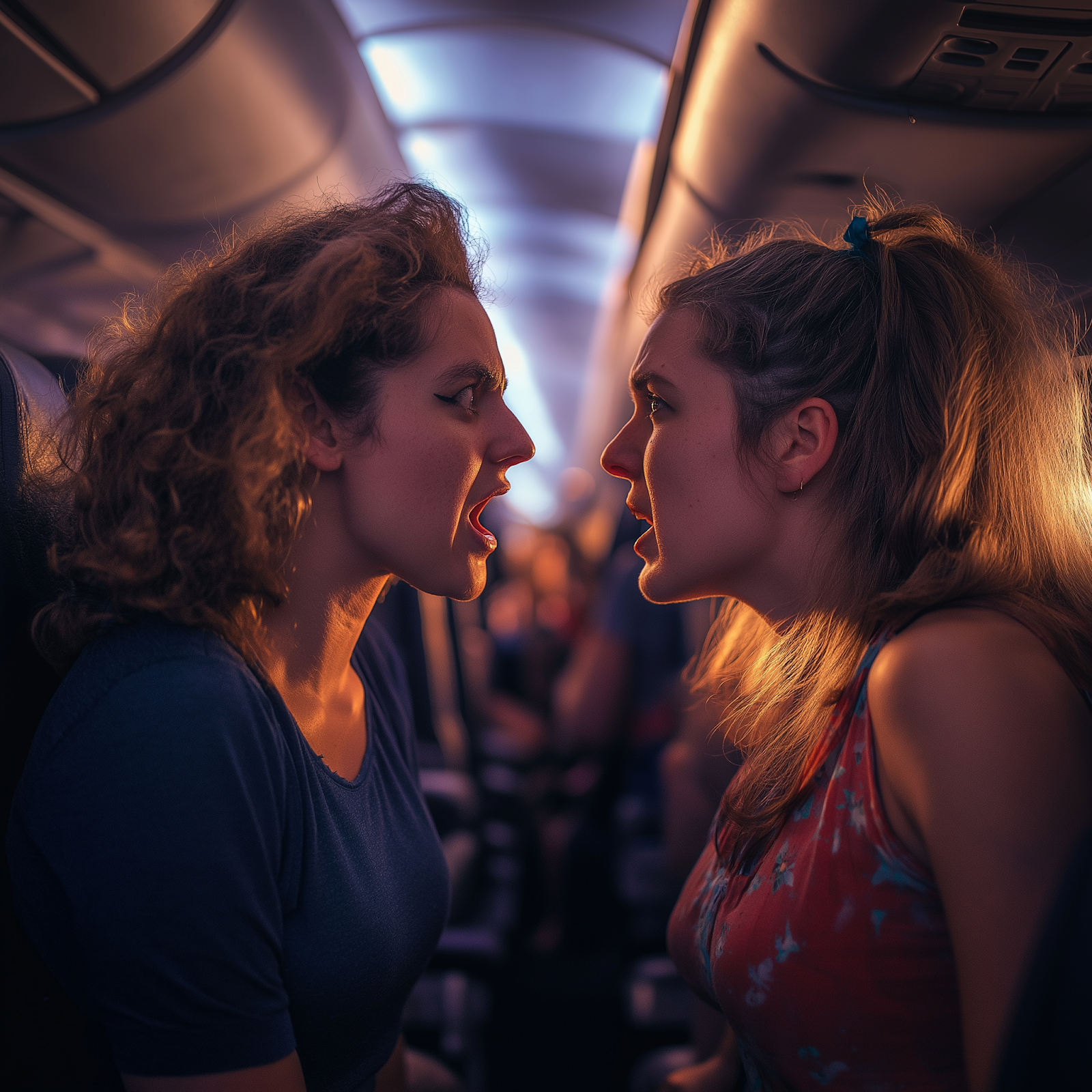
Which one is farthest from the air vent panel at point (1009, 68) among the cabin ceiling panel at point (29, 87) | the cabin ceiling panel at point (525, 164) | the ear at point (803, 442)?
the cabin ceiling panel at point (525, 164)

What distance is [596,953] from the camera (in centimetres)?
352

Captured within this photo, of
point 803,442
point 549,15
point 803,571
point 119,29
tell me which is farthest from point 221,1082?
point 549,15

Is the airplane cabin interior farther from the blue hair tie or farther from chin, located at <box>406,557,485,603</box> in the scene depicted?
chin, located at <box>406,557,485,603</box>

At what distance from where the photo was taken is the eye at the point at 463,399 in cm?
121

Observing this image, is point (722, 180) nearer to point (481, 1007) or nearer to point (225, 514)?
point (225, 514)

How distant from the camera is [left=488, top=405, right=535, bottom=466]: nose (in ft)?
4.25

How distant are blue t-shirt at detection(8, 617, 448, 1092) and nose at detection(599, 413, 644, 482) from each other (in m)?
0.73

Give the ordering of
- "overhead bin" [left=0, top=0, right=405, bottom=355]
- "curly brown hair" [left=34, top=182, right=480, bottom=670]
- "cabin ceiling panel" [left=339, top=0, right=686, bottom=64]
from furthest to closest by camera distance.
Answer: "cabin ceiling panel" [left=339, top=0, right=686, bottom=64] < "overhead bin" [left=0, top=0, right=405, bottom=355] < "curly brown hair" [left=34, top=182, right=480, bottom=670]

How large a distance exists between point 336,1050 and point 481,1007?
4.75 ft

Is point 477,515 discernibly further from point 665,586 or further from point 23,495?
point 23,495

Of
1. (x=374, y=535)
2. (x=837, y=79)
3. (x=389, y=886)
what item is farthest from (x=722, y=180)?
(x=389, y=886)

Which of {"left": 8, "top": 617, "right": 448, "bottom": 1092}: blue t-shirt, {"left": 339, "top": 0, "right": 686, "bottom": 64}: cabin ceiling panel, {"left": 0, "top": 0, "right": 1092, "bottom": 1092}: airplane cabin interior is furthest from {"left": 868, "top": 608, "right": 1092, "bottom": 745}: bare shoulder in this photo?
{"left": 339, "top": 0, "right": 686, "bottom": 64}: cabin ceiling panel

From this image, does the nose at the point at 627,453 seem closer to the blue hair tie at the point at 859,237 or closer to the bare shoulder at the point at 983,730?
the blue hair tie at the point at 859,237

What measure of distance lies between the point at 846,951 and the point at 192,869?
0.74 meters
